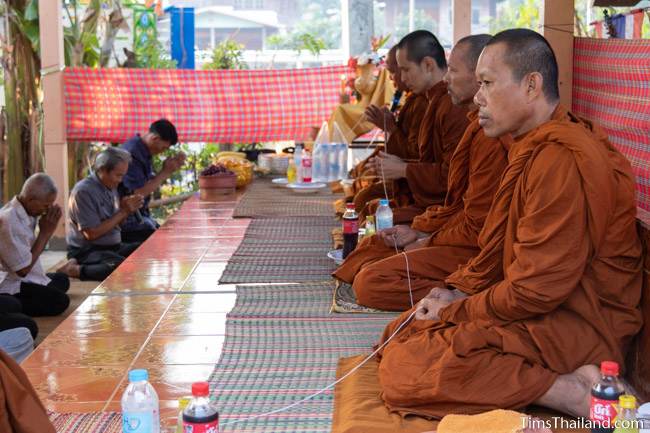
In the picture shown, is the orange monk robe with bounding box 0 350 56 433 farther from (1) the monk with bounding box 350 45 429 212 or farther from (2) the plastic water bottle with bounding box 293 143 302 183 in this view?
(2) the plastic water bottle with bounding box 293 143 302 183

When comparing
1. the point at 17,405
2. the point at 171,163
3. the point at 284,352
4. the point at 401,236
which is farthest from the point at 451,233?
the point at 171,163

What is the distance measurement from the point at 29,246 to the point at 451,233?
286 cm

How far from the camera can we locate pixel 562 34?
511 cm

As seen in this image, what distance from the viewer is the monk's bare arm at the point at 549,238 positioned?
10.4 feet

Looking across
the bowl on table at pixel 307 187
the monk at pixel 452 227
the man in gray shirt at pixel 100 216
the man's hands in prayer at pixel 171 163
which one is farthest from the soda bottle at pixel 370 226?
the bowl on table at pixel 307 187

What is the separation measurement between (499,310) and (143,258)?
10.8 ft

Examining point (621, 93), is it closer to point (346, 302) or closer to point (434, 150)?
point (434, 150)

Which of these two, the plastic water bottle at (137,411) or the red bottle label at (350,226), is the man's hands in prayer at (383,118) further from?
the plastic water bottle at (137,411)

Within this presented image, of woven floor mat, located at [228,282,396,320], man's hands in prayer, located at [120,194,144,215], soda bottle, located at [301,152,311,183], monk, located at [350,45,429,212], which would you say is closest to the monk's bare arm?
woven floor mat, located at [228,282,396,320]

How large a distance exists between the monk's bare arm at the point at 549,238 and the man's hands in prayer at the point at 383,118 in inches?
131

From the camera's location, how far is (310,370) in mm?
3877

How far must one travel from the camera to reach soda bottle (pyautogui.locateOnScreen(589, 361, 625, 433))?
9.16 feet

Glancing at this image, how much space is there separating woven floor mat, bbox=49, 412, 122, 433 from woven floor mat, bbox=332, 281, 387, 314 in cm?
159

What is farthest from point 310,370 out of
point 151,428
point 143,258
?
point 143,258
